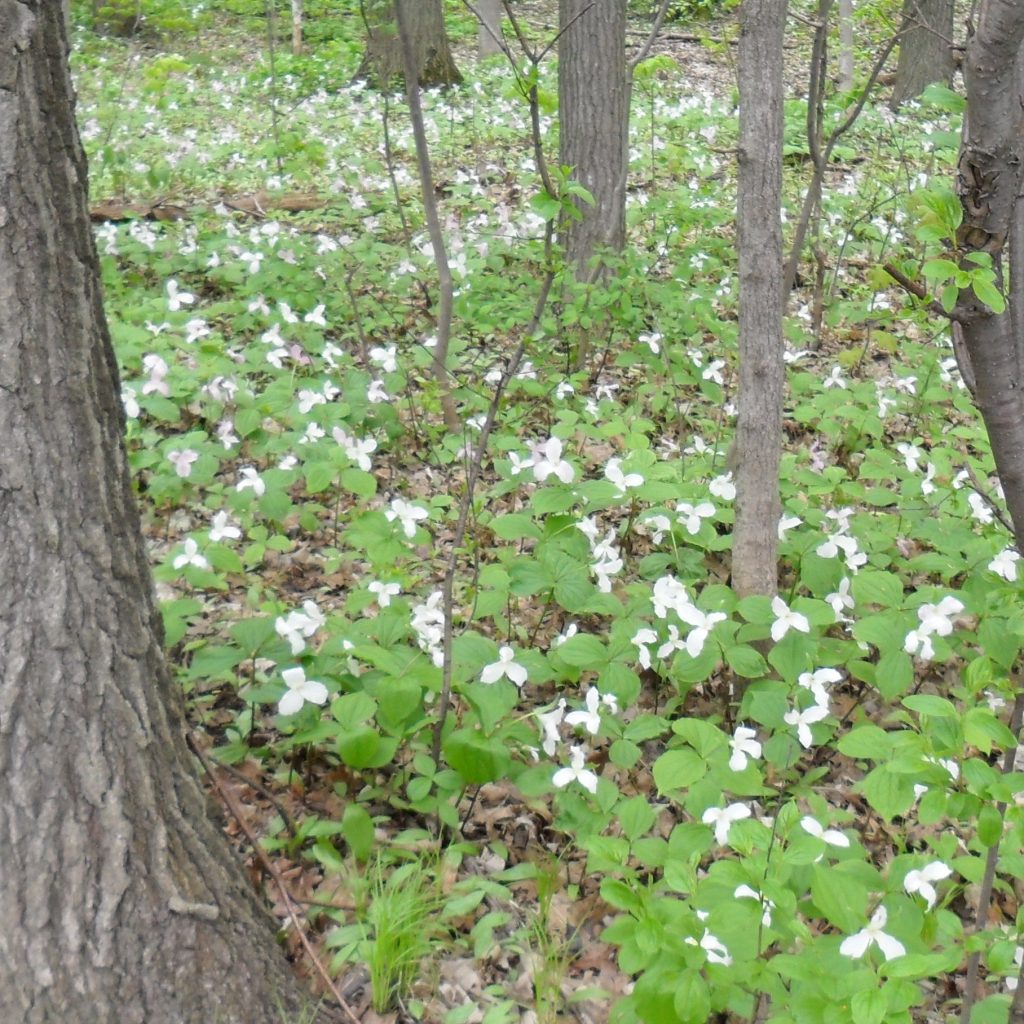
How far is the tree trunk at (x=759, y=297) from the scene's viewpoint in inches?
104

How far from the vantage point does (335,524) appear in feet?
11.6

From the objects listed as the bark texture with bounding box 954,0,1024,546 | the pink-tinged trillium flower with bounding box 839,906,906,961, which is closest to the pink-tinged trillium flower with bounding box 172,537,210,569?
the pink-tinged trillium flower with bounding box 839,906,906,961

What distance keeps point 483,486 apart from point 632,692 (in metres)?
1.87

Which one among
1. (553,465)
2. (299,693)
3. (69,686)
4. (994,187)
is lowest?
(299,693)

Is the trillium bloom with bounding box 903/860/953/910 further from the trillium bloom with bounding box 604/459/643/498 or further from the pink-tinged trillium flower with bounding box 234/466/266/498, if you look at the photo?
the pink-tinged trillium flower with bounding box 234/466/266/498

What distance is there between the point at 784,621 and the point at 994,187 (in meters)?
1.37

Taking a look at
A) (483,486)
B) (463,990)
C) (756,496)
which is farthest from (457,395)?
(463,990)

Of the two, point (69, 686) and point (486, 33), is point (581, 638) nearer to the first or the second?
point (69, 686)

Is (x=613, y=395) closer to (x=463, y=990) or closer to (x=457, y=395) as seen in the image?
(x=457, y=395)

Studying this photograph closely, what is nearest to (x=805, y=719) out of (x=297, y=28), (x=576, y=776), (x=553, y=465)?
(x=576, y=776)

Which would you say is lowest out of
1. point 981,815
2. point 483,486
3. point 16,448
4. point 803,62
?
point 483,486

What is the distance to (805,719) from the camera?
7.63ft

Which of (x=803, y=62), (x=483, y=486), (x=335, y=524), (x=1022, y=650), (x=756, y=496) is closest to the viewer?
(x=756, y=496)

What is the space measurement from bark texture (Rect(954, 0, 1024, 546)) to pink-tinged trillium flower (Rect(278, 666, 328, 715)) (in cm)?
155
